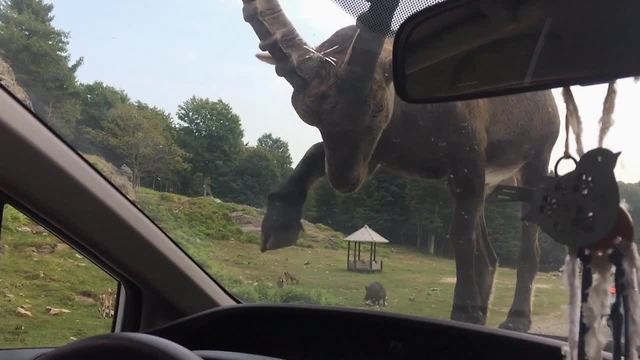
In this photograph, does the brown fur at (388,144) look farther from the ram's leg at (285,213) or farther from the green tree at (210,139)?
the green tree at (210,139)

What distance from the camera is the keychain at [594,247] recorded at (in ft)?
4.05

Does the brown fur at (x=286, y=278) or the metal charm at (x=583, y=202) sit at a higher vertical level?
the metal charm at (x=583, y=202)

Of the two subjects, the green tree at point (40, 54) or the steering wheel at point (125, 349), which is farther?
the green tree at point (40, 54)

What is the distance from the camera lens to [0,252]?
320 centimetres

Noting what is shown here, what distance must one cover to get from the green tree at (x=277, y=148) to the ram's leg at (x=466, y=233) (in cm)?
80

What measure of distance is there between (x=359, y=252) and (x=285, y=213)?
42cm

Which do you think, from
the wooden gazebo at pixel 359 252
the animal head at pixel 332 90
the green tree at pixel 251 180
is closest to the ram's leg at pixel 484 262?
the wooden gazebo at pixel 359 252

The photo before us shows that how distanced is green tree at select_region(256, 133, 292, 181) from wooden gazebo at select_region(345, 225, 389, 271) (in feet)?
1.55

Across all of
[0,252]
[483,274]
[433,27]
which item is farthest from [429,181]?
[0,252]

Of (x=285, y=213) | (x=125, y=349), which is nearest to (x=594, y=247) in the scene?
(x=125, y=349)

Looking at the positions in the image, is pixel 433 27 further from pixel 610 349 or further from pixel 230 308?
pixel 230 308

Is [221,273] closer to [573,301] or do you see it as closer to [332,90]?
[332,90]

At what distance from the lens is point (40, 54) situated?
3266mm

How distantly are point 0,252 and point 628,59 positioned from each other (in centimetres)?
272
